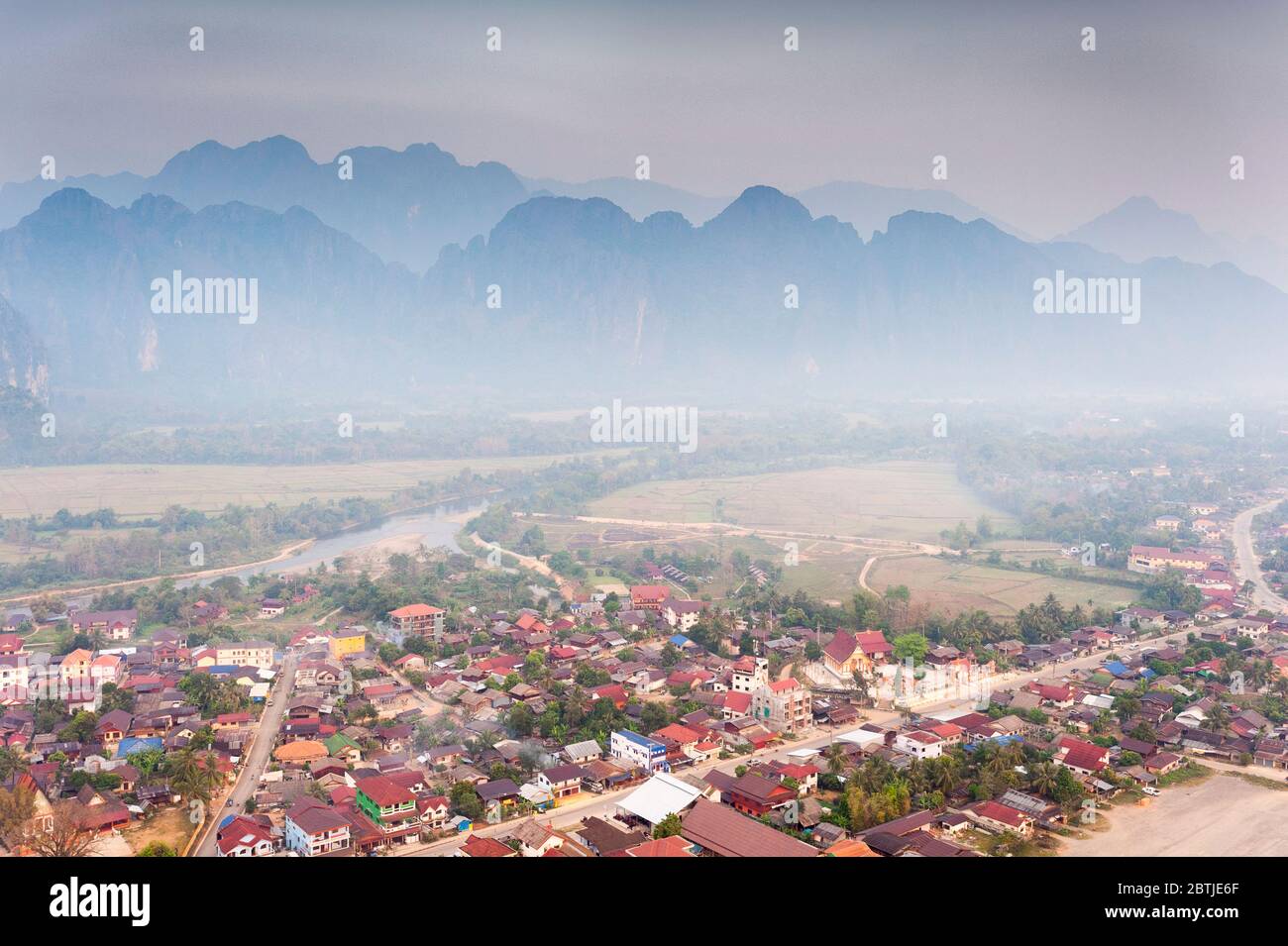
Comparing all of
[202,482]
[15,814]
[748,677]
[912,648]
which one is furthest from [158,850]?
[202,482]

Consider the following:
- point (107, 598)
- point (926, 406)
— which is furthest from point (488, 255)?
point (107, 598)

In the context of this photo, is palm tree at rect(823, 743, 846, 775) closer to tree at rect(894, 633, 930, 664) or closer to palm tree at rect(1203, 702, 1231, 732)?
tree at rect(894, 633, 930, 664)

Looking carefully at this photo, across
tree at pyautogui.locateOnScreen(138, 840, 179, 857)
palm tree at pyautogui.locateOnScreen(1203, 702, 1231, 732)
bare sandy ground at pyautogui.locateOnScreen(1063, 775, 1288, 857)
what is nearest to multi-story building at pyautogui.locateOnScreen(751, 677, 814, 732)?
bare sandy ground at pyautogui.locateOnScreen(1063, 775, 1288, 857)

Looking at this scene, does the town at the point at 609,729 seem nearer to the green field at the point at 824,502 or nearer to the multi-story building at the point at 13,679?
the multi-story building at the point at 13,679

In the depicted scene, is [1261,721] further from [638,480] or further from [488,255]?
[488,255]

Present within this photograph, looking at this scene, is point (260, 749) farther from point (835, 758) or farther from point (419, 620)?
point (835, 758)

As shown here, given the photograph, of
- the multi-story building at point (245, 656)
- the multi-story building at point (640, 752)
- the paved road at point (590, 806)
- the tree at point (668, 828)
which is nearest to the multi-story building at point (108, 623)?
the multi-story building at point (245, 656)
